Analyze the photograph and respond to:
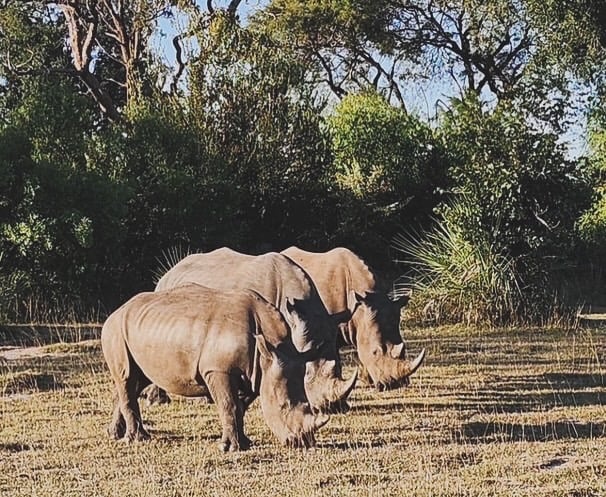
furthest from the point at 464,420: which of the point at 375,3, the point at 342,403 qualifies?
the point at 375,3

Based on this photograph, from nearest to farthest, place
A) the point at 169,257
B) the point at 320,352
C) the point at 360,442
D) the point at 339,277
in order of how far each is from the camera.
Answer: the point at 360,442
the point at 320,352
the point at 339,277
the point at 169,257

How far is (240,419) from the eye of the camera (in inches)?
340

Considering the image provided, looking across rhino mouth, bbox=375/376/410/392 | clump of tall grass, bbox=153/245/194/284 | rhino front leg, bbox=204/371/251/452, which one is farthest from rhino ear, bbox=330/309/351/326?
clump of tall grass, bbox=153/245/194/284

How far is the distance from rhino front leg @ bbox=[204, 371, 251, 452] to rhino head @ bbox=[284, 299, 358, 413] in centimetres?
66

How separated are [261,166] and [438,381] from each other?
13.6 meters

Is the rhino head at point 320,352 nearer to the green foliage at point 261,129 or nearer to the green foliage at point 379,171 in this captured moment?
the green foliage at point 261,129

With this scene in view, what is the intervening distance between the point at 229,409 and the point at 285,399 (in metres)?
0.50

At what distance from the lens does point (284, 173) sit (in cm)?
2594

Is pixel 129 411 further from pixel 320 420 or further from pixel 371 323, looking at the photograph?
pixel 371 323

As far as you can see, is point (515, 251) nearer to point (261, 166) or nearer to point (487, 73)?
point (261, 166)

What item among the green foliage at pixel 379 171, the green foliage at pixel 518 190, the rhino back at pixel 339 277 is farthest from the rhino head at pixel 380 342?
the green foliage at pixel 379 171

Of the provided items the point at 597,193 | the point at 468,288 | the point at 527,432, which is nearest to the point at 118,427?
the point at 527,432

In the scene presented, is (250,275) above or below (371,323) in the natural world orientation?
above

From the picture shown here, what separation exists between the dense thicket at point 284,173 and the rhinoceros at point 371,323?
738 centimetres
